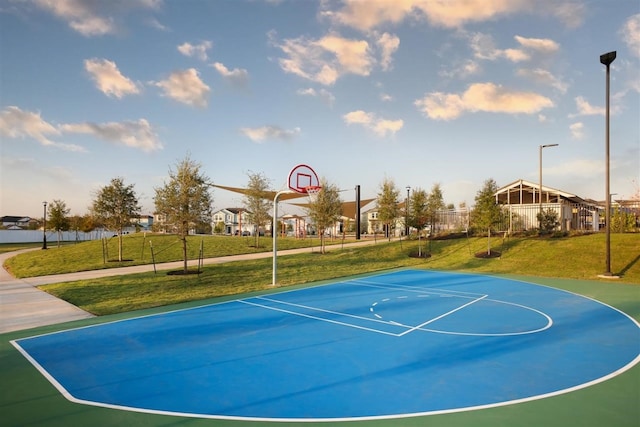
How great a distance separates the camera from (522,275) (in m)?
20.2

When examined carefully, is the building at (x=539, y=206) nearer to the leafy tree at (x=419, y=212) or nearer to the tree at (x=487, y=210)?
the tree at (x=487, y=210)

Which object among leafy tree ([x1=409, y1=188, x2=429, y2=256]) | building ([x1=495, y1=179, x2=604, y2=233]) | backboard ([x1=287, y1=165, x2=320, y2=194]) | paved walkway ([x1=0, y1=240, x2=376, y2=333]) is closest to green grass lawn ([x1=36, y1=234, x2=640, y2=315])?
paved walkway ([x1=0, y1=240, x2=376, y2=333])

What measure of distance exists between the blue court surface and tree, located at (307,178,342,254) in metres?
16.9

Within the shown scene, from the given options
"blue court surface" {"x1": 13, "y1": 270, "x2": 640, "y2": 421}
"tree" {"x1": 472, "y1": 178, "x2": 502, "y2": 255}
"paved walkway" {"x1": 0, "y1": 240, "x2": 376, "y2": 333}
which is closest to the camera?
"blue court surface" {"x1": 13, "y1": 270, "x2": 640, "y2": 421}

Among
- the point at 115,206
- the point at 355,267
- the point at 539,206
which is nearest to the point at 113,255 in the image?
the point at 115,206

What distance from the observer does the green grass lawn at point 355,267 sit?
14.4m

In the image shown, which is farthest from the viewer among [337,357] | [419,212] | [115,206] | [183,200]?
[419,212]

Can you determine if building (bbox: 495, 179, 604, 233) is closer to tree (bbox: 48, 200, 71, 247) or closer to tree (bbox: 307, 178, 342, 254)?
tree (bbox: 307, 178, 342, 254)

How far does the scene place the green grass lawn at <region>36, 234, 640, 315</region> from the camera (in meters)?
14.4

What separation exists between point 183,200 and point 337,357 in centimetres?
1458

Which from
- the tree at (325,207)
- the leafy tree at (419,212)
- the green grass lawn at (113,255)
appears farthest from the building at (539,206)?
the green grass lawn at (113,255)

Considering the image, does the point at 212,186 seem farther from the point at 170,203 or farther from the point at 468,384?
the point at 468,384

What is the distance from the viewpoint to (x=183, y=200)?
19.2 m

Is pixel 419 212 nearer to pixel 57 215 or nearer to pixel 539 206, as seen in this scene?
pixel 539 206
